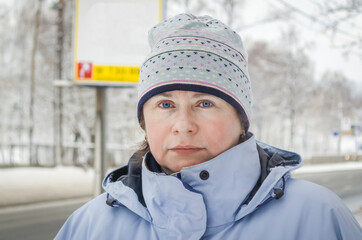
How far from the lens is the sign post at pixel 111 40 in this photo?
166 inches

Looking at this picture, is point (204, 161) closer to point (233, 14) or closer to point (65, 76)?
point (233, 14)

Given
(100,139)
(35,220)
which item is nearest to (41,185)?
(35,220)

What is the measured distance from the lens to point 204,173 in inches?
48.1

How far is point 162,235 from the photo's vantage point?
121 centimetres

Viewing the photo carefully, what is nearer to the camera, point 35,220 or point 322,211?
point 322,211

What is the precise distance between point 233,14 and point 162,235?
14514 millimetres

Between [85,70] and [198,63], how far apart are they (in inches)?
126

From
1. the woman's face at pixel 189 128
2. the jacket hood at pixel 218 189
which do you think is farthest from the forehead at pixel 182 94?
the jacket hood at pixel 218 189

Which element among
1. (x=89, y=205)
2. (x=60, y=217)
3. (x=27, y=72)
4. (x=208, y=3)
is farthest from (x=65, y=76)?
(x=89, y=205)

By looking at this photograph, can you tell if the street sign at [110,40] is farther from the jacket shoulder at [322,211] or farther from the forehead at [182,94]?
the jacket shoulder at [322,211]

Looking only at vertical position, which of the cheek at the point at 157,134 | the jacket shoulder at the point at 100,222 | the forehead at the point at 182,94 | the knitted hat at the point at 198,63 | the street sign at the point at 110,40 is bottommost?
the jacket shoulder at the point at 100,222

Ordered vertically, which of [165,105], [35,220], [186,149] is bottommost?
[35,220]

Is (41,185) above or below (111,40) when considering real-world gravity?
below

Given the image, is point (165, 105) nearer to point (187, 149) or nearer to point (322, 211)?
point (187, 149)
